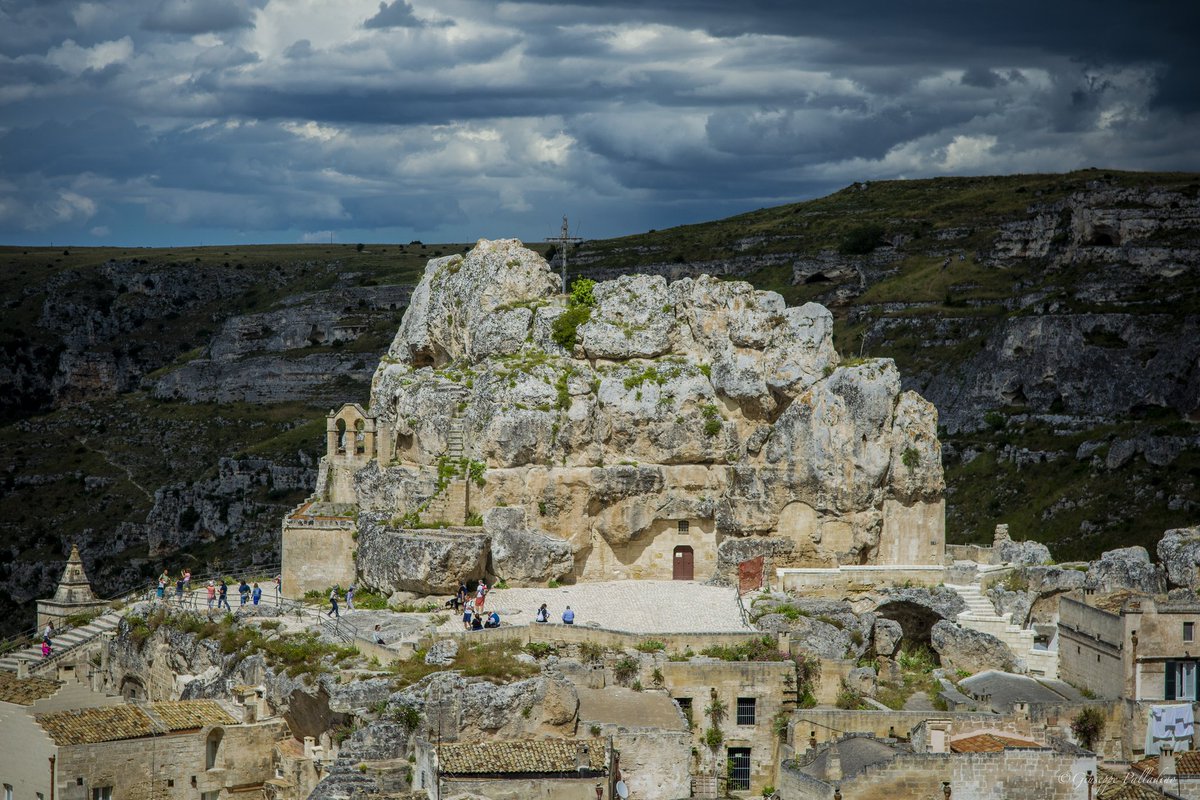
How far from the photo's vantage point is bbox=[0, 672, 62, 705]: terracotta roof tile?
55656mm

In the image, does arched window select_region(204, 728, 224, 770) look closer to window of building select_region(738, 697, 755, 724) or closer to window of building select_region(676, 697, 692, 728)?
window of building select_region(676, 697, 692, 728)

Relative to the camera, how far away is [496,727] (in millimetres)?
52312

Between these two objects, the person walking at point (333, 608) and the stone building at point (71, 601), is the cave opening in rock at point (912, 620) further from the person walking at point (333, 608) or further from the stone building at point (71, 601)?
the stone building at point (71, 601)

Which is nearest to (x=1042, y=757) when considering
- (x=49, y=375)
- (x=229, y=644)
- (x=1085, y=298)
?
(x=229, y=644)

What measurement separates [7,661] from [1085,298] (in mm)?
70654

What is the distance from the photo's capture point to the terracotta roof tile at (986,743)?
49156 millimetres

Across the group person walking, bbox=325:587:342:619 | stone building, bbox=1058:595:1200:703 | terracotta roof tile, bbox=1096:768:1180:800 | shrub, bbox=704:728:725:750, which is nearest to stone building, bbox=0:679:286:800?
person walking, bbox=325:587:342:619

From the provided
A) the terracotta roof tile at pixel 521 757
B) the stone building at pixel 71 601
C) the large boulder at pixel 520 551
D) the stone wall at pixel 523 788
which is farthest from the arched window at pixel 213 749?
the stone building at pixel 71 601

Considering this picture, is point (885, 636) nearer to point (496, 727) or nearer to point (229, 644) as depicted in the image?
point (496, 727)

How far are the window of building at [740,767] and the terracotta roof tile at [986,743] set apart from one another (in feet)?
26.7

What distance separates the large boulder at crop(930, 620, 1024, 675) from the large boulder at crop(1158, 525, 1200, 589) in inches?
346

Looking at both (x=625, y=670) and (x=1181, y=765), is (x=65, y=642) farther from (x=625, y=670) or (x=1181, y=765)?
(x=1181, y=765)

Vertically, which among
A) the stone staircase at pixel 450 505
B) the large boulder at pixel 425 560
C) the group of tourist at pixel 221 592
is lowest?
the group of tourist at pixel 221 592

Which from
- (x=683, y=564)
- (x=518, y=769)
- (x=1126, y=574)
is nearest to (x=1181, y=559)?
(x=1126, y=574)
